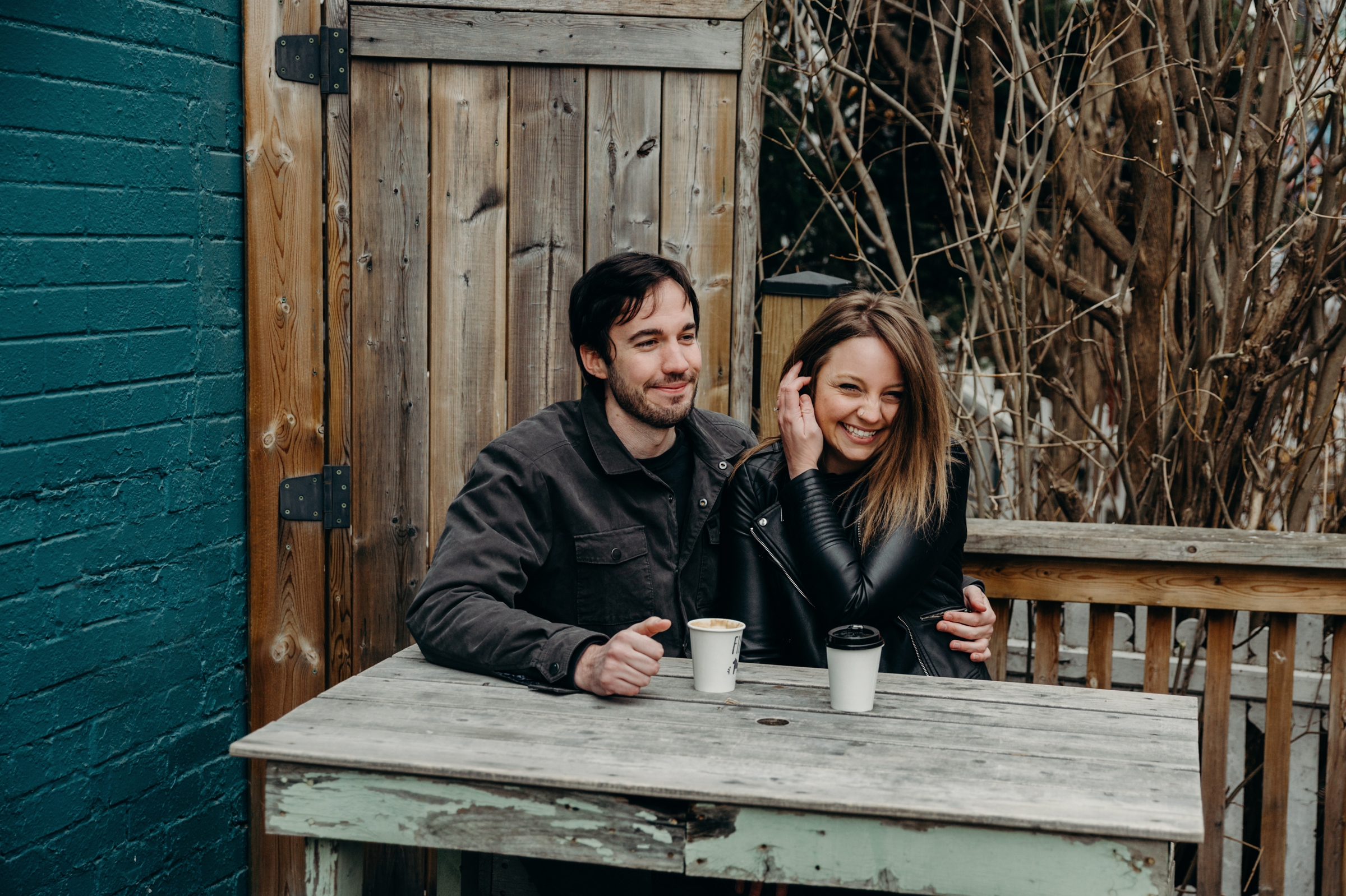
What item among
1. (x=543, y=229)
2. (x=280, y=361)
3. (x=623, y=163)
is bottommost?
(x=280, y=361)

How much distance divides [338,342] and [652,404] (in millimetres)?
952

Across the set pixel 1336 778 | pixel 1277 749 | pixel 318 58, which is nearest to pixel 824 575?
pixel 1277 749

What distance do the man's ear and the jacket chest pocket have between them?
0.33 meters

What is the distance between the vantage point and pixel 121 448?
2639 millimetres

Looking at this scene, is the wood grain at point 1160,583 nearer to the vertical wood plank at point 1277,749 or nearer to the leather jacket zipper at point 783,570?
the vertical wood plank at point 1277,749

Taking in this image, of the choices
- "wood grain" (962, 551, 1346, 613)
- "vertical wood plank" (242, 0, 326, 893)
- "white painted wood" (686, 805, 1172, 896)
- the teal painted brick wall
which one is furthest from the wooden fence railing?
the teal painted brick wall

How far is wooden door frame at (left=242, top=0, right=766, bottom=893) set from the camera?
2895 millimetres

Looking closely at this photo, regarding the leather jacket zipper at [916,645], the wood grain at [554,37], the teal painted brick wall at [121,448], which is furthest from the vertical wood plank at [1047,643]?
the teal painted brick wall at [121,448]

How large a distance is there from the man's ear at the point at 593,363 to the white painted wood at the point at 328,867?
1.06 meters

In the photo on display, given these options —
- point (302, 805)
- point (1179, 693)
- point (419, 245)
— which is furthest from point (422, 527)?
point (1179, 693)

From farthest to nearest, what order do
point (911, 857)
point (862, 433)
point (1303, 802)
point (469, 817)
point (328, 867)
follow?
point (1303, 802)
point (862, 433)
point (328, 867)
point (469, 817)
point (911, 857)

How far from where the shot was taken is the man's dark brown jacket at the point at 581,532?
2285mm

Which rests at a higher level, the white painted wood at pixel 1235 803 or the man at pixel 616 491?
the man at pixel 616 491

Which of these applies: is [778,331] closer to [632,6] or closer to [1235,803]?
[632,6]
